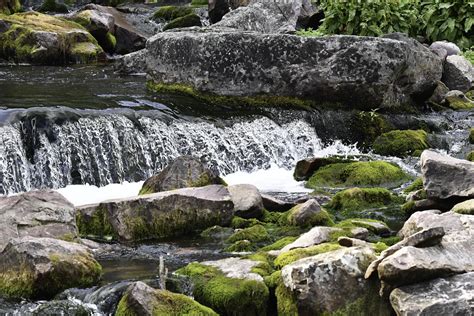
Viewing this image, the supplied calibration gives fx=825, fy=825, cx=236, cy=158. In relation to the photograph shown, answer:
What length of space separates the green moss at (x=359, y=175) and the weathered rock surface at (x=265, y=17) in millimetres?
7232

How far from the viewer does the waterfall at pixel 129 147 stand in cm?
1316

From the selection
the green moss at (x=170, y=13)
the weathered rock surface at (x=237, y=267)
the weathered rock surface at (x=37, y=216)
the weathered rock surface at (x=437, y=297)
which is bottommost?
the green moss at (x=170, y=13)

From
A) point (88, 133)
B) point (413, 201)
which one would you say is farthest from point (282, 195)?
point (88, 133)

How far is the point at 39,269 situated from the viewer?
762 centimetres

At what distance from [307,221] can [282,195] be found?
2.48 meters

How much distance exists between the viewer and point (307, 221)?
10234 mm

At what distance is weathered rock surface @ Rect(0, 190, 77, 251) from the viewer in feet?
29.5

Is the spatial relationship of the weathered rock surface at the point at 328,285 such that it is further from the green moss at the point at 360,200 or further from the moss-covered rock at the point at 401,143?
the moss-covered rock at the point at 401,143

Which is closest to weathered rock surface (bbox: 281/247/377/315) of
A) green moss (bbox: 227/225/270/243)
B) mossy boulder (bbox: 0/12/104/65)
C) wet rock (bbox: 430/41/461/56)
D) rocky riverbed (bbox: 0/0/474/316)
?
rocky riverbed (bbox: 0/0/474/316)

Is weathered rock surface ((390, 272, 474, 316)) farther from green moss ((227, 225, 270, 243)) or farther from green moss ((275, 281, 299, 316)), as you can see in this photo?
green moss ((227, 225, 270, 243))

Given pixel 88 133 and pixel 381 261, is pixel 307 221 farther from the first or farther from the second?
pixel 88 133

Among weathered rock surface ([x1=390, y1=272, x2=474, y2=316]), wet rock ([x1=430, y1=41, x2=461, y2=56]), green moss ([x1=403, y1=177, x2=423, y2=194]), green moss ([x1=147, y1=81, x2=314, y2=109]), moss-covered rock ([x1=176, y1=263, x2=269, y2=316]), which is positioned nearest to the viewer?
weathered rock surface ([x1=390, y1=272, x2=474, y2=316])

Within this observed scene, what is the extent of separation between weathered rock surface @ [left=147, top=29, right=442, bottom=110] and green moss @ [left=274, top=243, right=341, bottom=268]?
8.67 m

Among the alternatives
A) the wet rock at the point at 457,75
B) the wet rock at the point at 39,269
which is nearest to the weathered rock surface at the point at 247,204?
the wet rock at the point at 39,269
